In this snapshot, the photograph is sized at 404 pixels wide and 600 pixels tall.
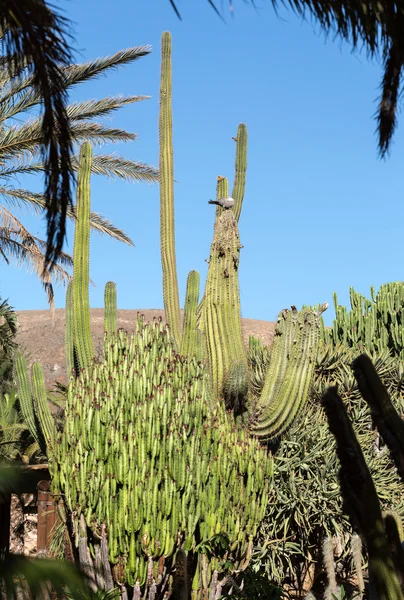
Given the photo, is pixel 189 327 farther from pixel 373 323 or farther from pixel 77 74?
pixel 373 323

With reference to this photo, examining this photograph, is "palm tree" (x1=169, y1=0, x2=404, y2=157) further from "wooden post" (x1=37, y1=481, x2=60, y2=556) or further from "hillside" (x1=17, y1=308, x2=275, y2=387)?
"hillside" (x1=17, y1=308, x2=275, y2=387)

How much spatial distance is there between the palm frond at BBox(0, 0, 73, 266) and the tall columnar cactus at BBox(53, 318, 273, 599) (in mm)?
5328

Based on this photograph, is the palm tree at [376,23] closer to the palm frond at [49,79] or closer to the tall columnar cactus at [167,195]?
the palm frond at [49,79]

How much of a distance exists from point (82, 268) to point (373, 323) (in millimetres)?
10254

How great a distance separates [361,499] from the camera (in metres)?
4.41

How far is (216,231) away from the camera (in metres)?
12.2

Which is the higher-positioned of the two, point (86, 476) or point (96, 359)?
point (96, 359)

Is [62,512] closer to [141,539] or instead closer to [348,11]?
[141,539]

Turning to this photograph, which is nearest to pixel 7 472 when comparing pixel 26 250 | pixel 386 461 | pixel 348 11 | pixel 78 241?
pixel 348 11

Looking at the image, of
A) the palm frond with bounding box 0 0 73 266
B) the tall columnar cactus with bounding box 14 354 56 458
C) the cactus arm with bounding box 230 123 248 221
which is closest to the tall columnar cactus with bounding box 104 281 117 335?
the tall columnar cactus with bounding box 14 354 56 458

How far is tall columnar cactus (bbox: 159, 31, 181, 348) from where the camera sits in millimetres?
13953

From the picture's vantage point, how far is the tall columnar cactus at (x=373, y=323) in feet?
66.2

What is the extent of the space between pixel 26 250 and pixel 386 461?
794 centimetres

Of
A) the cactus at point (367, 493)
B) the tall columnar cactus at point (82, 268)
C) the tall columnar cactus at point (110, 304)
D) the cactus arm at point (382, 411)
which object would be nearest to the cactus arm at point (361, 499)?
the cactus at point (367, 493)
